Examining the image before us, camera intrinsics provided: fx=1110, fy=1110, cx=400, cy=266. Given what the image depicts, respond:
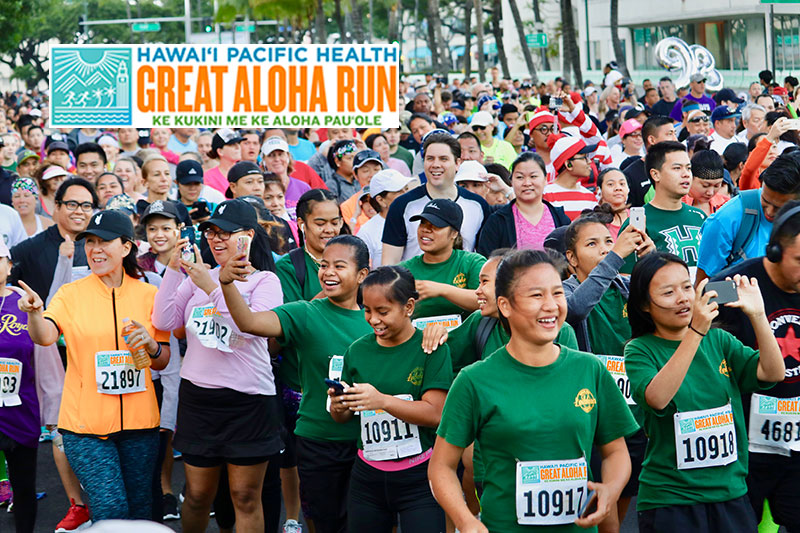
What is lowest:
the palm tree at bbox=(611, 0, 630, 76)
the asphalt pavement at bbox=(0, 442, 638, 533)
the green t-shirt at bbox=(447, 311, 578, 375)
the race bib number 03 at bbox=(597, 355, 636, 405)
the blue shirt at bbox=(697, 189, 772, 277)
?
the asphalt pavement at bbox=(0, 442, 638, 533)

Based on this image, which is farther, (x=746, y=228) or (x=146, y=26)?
(x=146, y=26)

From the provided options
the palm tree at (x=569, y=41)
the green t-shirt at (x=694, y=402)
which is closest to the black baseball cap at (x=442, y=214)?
the green t-shirt at (x=694, y=402)

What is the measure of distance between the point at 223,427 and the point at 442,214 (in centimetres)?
167

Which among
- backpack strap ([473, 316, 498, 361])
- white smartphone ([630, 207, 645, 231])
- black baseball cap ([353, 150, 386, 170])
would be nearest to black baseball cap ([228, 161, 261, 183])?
black baseball cap ([353, 150, 386, 170])

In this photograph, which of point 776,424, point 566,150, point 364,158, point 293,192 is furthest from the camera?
point 293,192

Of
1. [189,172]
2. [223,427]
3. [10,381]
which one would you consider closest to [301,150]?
[189,172]

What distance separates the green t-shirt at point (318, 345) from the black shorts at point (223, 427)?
0.40 m

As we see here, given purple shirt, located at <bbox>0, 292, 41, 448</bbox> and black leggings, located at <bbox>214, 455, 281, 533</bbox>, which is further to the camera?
black leggings, located at <bbox>214, 455, 281, 533</bbox>

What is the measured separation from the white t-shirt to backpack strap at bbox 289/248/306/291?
1017mm

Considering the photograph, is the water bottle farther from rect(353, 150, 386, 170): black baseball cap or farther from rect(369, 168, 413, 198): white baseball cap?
rect(353, 150, 386, 170): black baseball cap

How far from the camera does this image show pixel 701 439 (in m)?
4.47

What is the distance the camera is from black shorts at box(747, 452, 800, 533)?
16.5 ft

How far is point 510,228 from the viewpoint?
24.2 ft

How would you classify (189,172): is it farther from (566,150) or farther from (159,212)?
(566,150)
